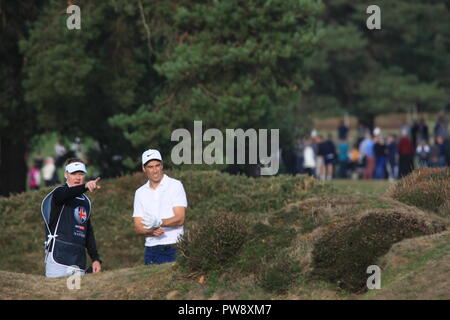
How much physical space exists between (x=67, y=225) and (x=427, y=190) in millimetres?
5034

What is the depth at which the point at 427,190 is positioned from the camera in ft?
45.2

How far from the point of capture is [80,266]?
38.0 ft

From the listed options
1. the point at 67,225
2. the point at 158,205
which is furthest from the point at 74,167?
the point at 158,205

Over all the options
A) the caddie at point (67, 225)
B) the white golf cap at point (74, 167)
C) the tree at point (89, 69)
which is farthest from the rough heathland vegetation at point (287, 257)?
the tree at point (89, 69)

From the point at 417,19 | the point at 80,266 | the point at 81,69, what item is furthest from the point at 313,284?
the point at 417,19

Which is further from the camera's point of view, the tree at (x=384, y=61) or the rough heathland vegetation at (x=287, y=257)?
the tree at (x=384, y=61)

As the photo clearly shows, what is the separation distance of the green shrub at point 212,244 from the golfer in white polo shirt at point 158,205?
1.50 feet

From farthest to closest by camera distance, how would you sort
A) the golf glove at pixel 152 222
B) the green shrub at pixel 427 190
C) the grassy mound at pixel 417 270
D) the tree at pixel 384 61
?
the tree at pixel 384 61, the green shrub at pixel 427 190, the golf glove at pixel 152 222, the grassy mound at pixel 417 270

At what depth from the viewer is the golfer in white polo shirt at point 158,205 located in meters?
11.8

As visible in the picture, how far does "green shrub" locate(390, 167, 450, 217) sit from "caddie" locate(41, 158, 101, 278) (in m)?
4.52

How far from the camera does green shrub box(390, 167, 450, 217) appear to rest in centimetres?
1341

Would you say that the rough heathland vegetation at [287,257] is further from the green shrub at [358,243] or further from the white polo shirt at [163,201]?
the white polo shirt at [163,201]

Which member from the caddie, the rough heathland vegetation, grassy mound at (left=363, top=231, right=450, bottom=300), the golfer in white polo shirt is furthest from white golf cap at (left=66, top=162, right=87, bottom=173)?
grassy mound at (left=363, top=231, right=450, bottom=300)

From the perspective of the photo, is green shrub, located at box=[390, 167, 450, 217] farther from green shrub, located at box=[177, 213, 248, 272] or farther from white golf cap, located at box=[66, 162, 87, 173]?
white golf cap, located at box=[66, 162, 87, 173]
